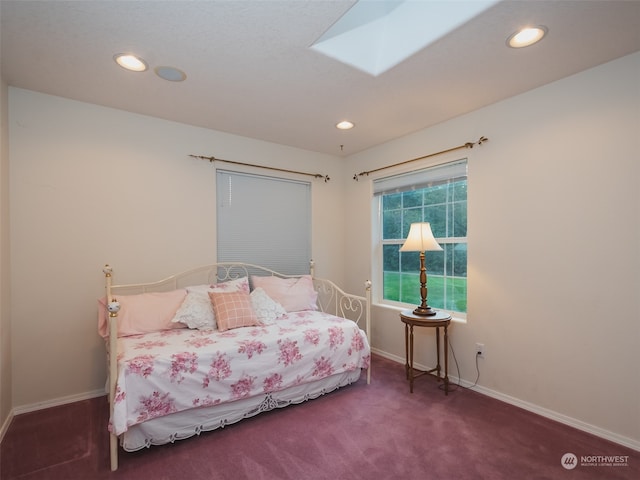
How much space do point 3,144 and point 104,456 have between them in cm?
210

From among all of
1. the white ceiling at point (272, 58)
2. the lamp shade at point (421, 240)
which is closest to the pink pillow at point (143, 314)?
the white ceiling at point (272, 58)

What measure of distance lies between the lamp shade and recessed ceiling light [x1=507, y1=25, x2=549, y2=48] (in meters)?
1.38

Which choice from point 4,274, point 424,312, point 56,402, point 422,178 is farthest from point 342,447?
point 4,274

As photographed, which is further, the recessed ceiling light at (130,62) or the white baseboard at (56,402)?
the white baseboard at (56,402)

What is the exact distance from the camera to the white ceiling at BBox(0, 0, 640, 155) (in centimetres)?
159

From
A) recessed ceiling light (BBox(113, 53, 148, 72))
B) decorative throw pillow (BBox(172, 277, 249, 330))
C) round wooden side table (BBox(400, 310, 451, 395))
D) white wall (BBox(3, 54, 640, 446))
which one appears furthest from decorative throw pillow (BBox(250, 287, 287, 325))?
recessed ceiling light (BBox(113, 53, 148, 72))

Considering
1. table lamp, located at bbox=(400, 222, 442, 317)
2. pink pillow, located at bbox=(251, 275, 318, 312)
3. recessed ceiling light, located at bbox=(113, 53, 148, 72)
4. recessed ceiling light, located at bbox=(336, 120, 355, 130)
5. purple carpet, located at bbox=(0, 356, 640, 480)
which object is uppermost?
recessed ceiling light, located at bbox=(113, 53, 148, 72)

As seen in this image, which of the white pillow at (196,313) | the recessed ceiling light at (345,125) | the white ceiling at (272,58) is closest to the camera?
the white ceiling at (272,58)

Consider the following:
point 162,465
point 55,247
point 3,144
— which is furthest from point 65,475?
point 3,144

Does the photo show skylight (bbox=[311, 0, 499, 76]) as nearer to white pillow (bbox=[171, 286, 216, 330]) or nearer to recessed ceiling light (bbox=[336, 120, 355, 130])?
recessed ceiling light (bbox=[336, 120, 355, 130])

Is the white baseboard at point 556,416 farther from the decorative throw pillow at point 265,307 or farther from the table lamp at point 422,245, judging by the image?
the decorative throw pillow at point 265,307

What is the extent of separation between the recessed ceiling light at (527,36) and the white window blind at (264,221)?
2390mm

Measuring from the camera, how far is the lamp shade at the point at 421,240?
273cm

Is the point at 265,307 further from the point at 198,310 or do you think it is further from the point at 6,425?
the point at 6,425
